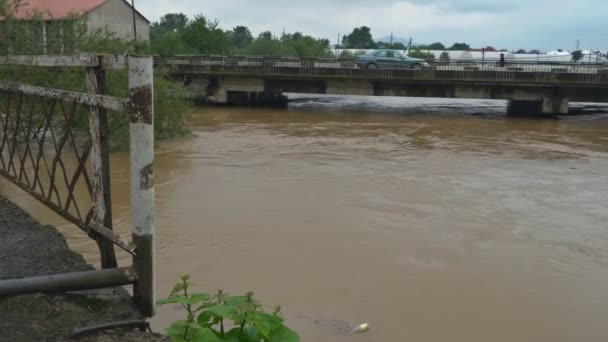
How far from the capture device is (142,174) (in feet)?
9.72

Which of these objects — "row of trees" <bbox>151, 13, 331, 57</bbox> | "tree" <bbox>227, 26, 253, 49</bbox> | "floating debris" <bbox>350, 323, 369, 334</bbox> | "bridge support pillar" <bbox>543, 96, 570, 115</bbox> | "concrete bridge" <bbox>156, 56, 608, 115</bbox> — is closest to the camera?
"floating debris" <bbox>350, 323, 369, 334</bbox>

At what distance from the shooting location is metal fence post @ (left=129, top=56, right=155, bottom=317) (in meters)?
2.82

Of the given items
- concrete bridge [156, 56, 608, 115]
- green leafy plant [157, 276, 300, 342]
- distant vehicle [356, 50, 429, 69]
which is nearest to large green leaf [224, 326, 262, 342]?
green leafy plant [157, 276, 300, 342]

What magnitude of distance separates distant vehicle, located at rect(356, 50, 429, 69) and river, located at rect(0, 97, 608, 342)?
15.5 m

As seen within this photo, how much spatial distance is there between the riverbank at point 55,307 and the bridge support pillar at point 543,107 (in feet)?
87.6

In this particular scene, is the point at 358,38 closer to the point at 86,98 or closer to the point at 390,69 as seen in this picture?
the point at 390,69

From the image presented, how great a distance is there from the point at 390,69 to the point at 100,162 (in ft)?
86.1

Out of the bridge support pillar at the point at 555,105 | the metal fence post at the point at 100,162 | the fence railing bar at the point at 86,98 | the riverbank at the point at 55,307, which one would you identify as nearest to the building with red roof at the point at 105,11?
the bridge support pillar at the point at 555,105

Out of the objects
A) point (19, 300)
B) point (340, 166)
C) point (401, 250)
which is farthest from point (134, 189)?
point (340, 166)

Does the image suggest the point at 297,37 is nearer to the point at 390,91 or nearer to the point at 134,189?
the point at 390,91

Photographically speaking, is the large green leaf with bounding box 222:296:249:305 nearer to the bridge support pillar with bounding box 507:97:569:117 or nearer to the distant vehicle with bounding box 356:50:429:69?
the bridge support pillar with bounding box 507:97:569:117

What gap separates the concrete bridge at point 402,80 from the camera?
26.8 meters

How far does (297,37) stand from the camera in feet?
297

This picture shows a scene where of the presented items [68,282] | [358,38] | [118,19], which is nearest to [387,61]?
[118,19]
